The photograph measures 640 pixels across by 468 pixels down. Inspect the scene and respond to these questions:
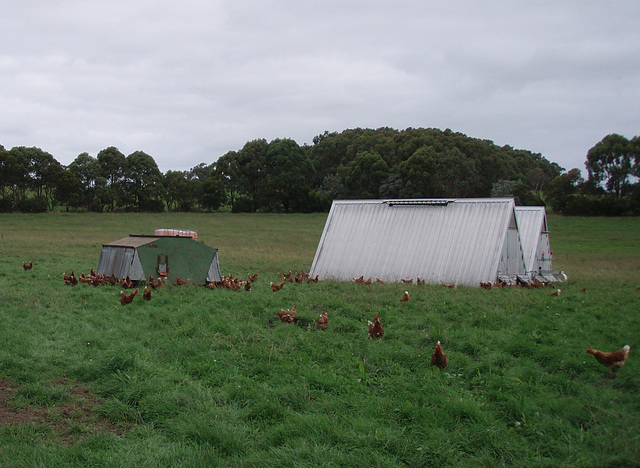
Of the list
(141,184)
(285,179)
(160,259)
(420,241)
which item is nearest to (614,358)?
(160,259)

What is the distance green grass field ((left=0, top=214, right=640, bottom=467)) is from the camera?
4531 millimetres

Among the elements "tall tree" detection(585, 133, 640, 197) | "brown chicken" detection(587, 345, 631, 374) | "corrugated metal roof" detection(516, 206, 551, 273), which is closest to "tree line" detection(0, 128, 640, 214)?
"tall tree" detection(585, 133, 640, 197)

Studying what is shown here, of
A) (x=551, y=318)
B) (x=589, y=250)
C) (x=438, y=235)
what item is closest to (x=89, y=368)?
(x=551, y=318)

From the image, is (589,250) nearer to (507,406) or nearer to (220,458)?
(507,406)

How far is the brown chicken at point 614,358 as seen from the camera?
5.94m

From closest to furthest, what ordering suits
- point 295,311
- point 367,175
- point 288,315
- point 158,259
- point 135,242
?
1. point 288,315
2. point 295,311
3. point 158,259
4. point 135,242
5. point 367,175

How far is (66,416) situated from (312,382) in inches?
109

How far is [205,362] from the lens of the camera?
685 cm

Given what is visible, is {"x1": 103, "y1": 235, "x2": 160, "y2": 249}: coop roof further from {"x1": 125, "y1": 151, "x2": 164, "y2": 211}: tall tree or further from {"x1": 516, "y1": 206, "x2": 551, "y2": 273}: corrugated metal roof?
{"x1": 125, "y1": 151, "x2": 164, "y2": 211}: tall tree

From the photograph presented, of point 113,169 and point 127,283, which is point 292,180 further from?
point 127,283

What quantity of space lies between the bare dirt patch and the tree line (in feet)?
179

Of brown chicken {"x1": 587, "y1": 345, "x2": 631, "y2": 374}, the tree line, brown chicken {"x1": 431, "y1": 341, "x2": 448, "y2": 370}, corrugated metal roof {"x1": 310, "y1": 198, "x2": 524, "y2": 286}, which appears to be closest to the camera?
brown chicken {"x1": 587, "y1": 345, "x2": 631, "y2": 374}

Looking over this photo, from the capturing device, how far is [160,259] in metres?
13.8

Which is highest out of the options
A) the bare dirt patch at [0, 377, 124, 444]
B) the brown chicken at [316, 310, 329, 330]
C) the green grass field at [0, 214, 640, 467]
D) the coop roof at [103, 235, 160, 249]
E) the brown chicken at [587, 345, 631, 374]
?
A: the coop roof at [103, 235, 160, 249]
